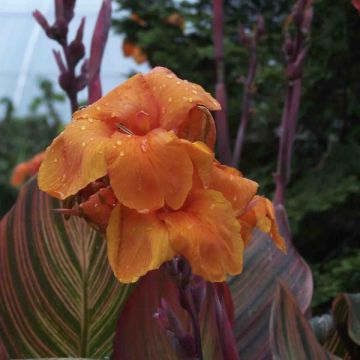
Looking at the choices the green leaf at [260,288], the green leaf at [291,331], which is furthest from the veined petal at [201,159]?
the green leaf at [260,288]

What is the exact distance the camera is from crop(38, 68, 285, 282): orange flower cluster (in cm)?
49

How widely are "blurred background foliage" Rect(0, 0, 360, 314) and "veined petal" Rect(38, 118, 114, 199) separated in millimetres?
898

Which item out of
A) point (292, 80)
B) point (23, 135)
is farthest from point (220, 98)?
point (23, 135)

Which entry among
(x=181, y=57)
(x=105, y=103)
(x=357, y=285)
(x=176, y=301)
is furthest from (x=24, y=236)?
(x=181, y=57)

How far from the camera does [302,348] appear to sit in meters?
0.62

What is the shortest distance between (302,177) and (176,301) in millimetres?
1068

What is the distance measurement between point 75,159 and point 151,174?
5 cm

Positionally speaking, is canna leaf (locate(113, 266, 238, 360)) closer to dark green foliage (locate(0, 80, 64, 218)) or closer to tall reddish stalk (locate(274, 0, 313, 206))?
tall reddish stalk (locate(274, 0, 313, 206))

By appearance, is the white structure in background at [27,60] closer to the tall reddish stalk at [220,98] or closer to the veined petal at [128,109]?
the tall reddish stalk at [220,98]

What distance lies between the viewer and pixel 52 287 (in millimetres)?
791

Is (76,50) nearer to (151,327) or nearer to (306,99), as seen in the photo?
(151,327)

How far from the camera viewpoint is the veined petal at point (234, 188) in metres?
0.54

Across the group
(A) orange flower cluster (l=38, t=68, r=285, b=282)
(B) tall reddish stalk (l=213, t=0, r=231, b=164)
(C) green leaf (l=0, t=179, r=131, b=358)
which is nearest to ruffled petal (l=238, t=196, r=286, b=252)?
(A) orange flower cluster (l=38, t=68, r=285, b=282)

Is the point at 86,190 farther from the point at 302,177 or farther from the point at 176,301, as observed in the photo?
the point at 302,177
